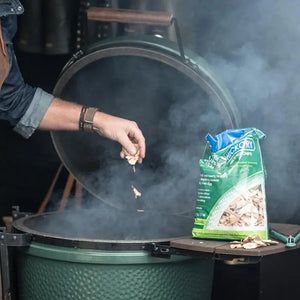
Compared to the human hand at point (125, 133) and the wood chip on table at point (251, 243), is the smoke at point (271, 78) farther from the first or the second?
the wood chip on table at point (251, 243)

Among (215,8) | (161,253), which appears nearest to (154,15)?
(215,8)

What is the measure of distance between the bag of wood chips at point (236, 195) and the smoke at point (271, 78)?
2.14 ft

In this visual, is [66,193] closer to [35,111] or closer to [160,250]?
[35,111]

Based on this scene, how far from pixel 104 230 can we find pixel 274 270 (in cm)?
77

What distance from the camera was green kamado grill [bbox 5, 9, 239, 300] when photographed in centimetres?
274

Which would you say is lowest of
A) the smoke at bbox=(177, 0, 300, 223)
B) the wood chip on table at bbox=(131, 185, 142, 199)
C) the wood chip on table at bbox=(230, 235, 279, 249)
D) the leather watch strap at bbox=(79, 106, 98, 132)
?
the wood chip on table at bbox=(230, 235, 279, 249)

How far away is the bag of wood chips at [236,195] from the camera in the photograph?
271 cm

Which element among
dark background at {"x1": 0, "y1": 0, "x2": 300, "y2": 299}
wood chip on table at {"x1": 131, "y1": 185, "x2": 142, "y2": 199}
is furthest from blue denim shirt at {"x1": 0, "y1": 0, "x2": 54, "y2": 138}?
dark background at {"x1": 0, "y1": 0, "x2": 300, "y2": 299}

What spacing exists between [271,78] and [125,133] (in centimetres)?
76

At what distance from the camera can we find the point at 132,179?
3523 mm

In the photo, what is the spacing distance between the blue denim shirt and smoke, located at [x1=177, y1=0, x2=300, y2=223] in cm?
77

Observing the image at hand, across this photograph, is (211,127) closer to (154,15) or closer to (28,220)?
(154,15)

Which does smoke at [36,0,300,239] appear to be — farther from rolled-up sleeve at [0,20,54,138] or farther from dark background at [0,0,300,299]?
rolled-up sleeve at [0,20,54,138]

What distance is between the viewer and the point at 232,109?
10.4ft
